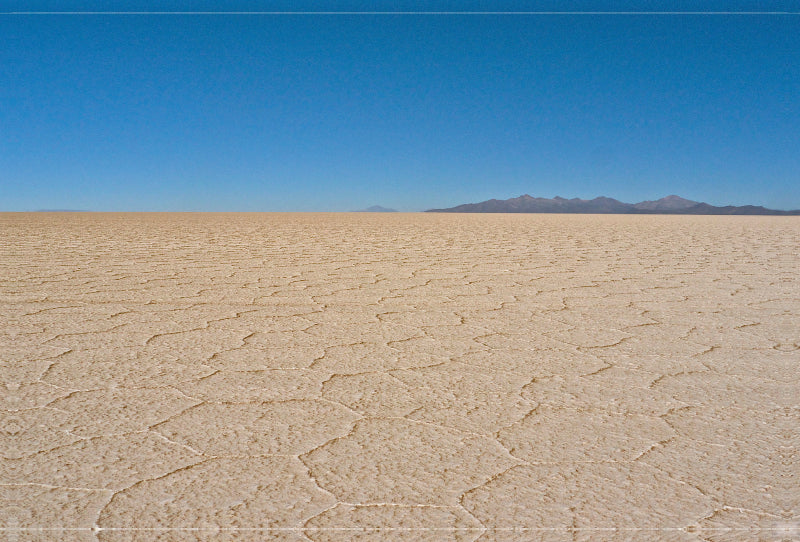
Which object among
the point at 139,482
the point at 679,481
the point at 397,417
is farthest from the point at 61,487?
the point at 679,481

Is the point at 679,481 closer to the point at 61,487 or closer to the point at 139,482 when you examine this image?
the point at 139,482

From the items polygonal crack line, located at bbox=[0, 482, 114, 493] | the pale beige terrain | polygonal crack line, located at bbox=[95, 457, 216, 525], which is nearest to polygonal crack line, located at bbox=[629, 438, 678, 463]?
the pale beige terrain

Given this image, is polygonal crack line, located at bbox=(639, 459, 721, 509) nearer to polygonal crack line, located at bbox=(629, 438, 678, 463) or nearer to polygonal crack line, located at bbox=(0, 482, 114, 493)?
polygonal crack line, located at bbox=(629, 438, 678, 463)

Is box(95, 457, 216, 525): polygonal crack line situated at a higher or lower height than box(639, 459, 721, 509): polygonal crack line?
higher

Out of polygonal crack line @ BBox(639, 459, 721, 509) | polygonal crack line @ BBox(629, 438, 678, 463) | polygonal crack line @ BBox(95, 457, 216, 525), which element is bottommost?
polygonal crack line @ BBox(639, 459, 721, 509)

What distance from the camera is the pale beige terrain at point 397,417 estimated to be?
1060mm

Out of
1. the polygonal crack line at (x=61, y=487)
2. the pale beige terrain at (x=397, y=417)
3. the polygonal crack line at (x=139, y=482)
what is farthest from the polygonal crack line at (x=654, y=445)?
the polygonal crack line at (x=61, y=487)

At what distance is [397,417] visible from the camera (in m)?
1.50

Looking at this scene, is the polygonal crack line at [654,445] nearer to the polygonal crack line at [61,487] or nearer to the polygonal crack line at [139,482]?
the polygonal crack line at [139,482]

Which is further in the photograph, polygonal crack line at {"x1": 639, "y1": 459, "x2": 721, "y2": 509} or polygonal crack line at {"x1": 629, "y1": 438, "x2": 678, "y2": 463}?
polygonal crack line at {"x1": 629, "y1": 438, "x2": 678, "y2": 463}

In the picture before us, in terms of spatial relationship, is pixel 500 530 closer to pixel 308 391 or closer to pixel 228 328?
pixel 308 391

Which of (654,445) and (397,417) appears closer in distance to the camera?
(654,445)

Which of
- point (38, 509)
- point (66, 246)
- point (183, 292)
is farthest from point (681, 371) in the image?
point (66, 246)

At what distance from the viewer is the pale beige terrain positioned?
1060 mm
